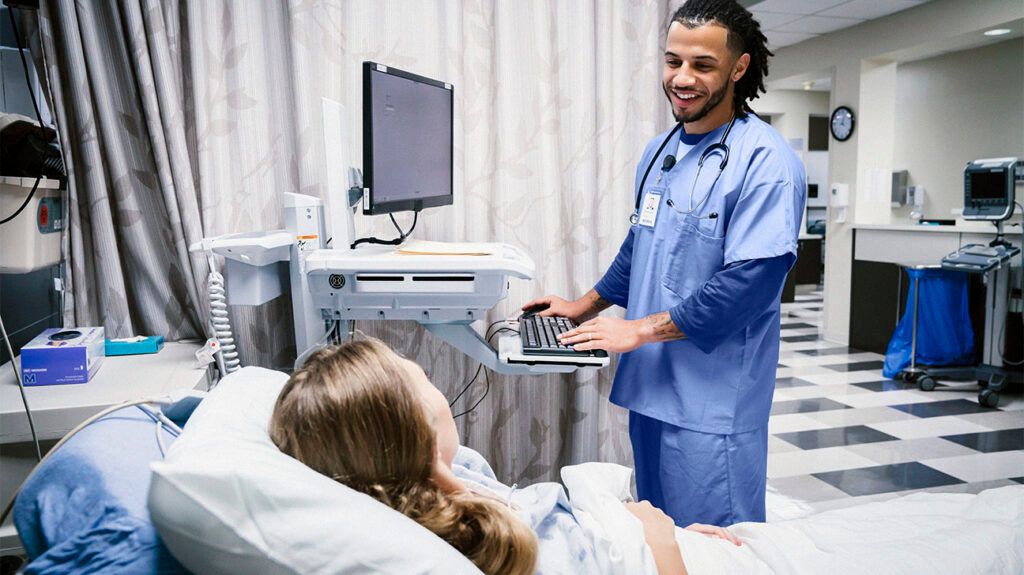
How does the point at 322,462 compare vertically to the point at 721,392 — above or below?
above

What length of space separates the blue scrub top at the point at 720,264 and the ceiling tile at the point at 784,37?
444 cm

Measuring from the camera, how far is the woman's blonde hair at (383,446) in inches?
31.5

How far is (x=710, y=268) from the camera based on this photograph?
5.06ft

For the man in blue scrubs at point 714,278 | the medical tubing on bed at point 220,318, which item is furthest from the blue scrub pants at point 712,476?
the medical tubing on bed at point 220,318

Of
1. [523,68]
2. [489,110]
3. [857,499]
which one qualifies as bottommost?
[857,499]

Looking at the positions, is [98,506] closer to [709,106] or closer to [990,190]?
[709,106]

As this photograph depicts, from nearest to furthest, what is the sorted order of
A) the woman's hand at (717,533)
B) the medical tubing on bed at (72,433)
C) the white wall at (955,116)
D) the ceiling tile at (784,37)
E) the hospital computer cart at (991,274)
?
the medical tubing on bed at (72,433) < the woman's hand at (717,533) < the hospital computer cart at (991,274) < the ceiling tile at (784,37) < the white wall at (955,116)

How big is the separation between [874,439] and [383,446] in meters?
3.01

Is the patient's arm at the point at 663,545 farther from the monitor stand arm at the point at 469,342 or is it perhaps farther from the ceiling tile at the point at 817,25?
the ceiling tile at the point at 817,25

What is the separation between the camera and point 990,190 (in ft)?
13.1

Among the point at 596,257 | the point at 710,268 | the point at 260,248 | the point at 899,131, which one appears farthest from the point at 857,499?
the point at 899,131

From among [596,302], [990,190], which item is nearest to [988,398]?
[990,190]

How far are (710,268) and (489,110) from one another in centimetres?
90

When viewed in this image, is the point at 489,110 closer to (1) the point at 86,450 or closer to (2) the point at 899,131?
(1) the point at 86,450
